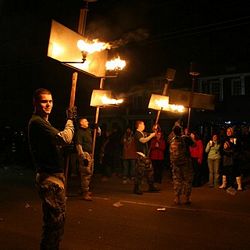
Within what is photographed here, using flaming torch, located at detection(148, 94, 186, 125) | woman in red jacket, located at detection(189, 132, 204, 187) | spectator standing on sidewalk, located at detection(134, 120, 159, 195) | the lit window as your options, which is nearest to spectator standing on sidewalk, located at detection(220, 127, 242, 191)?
woman in red jacket, located at detection(189, 132, 204, 187)

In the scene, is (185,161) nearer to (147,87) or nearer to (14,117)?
(147,87)

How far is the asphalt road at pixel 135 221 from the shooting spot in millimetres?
5861

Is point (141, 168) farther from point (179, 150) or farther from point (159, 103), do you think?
point (159, 103)

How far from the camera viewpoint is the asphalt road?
5.86 m

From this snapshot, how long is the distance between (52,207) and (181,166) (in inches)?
203

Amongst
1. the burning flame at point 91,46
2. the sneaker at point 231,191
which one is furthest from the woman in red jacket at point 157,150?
the burning flame at point 91,46

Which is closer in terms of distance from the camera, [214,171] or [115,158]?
[214,171]

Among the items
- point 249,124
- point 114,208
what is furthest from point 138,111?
point 114,208

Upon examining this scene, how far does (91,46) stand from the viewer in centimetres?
791

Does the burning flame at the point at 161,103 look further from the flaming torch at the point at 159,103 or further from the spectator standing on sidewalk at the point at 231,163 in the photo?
the spectator standing on sidewalk at the point at 231,163

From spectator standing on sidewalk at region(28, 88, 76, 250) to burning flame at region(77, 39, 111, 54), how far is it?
11.7 ft

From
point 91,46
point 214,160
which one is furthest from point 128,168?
point 91,46

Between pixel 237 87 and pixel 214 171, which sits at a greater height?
pixel 237 87

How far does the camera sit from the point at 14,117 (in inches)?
1300
